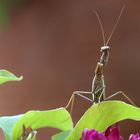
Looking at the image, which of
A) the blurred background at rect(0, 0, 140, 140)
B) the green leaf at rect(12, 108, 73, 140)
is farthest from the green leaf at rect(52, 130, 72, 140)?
the blurred background at rect(0, 0, 140, 140)

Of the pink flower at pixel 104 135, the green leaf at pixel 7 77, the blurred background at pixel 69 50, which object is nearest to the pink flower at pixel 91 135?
the pink flower at pixel 104 135

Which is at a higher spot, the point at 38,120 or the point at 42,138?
the point at 38,120

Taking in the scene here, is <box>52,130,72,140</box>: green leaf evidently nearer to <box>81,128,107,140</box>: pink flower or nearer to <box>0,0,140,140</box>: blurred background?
<box>81,128,107,140</box>: pink flower

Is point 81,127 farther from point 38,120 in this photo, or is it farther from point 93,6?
point 93,6

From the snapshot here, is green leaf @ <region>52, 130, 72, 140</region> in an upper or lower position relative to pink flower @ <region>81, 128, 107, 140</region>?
lower

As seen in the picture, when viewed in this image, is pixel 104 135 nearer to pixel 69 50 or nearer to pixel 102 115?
pixel 102 115

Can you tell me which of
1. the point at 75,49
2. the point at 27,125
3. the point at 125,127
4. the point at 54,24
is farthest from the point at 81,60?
the point at 27,125
